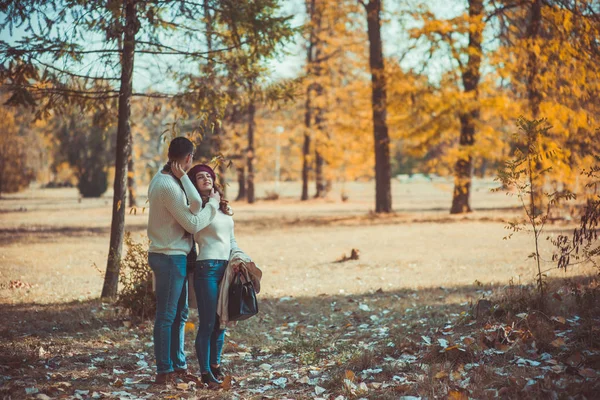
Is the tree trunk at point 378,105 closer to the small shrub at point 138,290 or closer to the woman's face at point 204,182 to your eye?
the small shrub at point 138,290

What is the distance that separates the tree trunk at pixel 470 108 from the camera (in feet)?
61.7

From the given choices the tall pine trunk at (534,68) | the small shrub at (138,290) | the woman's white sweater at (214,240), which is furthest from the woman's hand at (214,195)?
the tall pine trunk at (534,68)

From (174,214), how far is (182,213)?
0.07m

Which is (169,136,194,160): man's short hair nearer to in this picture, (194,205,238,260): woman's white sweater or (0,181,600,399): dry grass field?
(194,205,238,260): woman's white sweater

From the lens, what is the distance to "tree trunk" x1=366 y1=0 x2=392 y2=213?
2119cm

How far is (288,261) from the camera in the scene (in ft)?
41.5

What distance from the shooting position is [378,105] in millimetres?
20688

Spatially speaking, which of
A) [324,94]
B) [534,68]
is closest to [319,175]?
[324,94]

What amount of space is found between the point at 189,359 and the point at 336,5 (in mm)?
20185

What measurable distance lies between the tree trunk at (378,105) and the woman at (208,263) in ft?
54.2

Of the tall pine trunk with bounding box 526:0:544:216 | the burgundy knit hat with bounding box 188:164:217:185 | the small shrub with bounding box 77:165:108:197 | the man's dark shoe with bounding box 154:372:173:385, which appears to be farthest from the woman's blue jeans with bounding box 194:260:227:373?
the small shrub with bounding box 77:165:108:197

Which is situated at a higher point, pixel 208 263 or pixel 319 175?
pixel 319 175

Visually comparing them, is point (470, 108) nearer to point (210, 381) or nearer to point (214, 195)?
point (214, 195)

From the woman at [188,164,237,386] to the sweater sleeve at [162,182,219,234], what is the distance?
152mm
